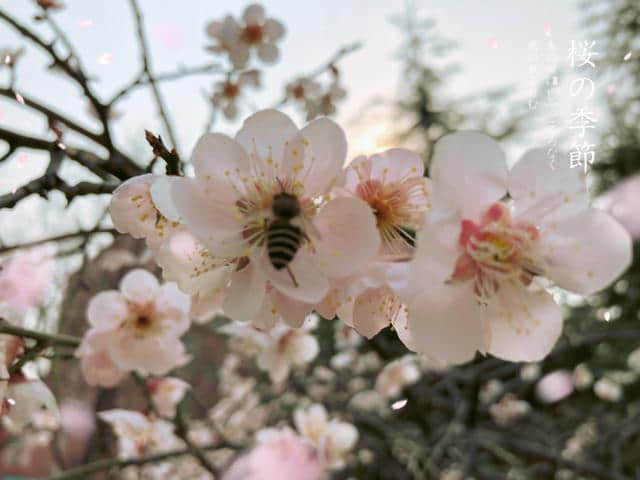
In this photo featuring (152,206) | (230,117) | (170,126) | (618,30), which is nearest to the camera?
(152,206)

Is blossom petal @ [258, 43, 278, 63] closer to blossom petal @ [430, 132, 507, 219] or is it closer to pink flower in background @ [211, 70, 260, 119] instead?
pink flower in background @ [211, 70, 260, 119]

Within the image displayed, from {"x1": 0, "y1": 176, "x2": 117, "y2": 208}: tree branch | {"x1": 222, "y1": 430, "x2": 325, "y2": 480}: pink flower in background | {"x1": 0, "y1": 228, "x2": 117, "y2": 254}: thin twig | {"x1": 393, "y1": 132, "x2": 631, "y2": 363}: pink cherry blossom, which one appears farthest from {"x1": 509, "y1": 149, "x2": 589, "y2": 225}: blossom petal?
{"x1": 222, "y1": 430, "x2": 325, "y2": 480}: pink flower in background

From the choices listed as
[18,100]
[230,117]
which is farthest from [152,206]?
[230,117]

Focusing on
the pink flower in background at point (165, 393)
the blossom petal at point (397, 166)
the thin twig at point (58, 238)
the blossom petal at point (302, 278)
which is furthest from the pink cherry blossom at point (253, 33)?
the blossom petal at point (302, 278)

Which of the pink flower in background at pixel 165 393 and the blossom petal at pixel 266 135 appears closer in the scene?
the blossom petal at pixel 266 135

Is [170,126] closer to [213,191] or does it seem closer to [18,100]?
[18,100]

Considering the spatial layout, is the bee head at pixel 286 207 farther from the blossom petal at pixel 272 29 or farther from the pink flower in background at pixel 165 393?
the blossom petal at pixel 272 29
